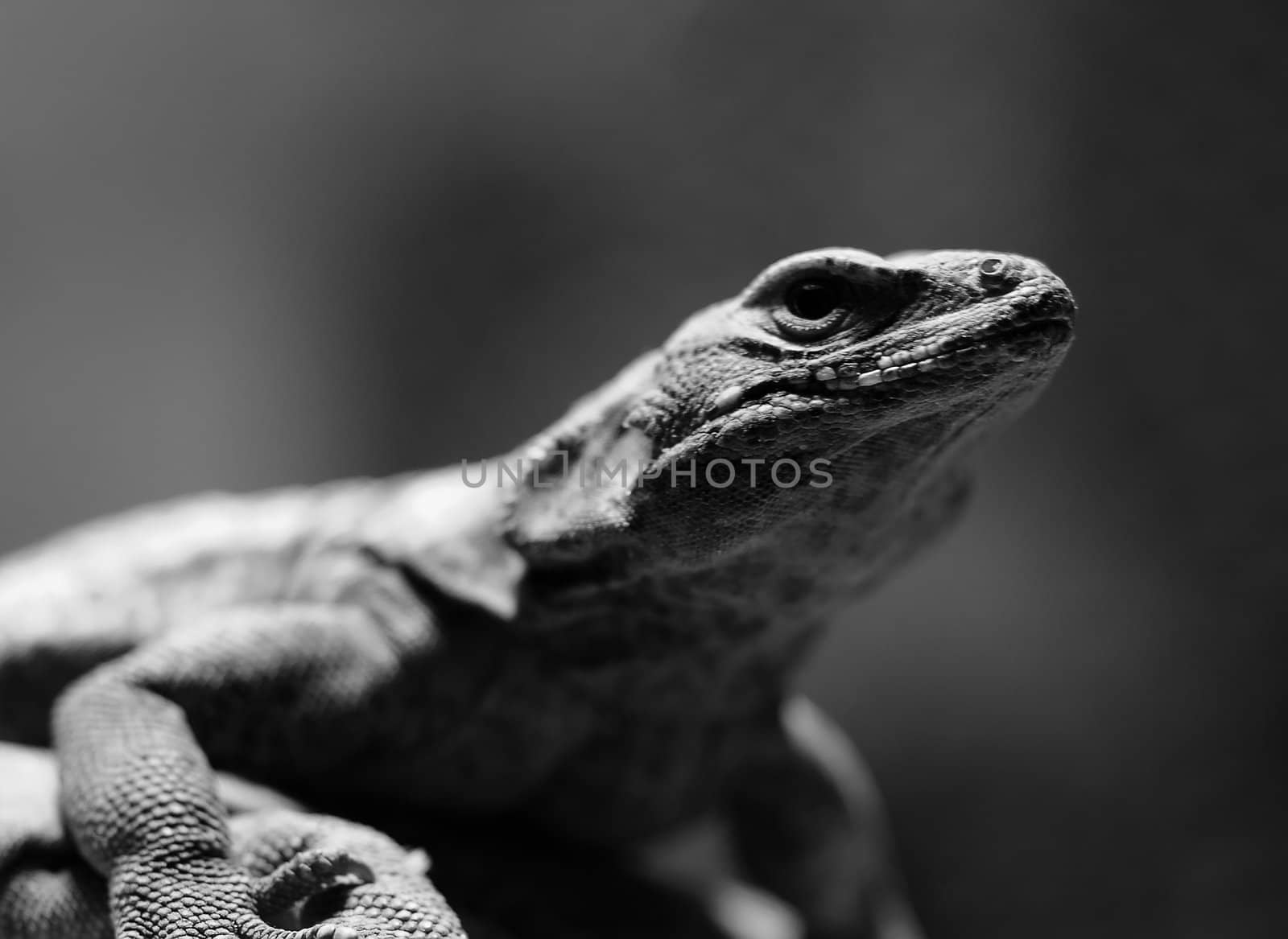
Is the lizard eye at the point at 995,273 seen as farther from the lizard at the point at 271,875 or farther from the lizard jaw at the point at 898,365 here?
the lizard at the point at 271,875

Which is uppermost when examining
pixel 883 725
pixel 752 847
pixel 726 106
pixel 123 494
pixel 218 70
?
pixel 218 70

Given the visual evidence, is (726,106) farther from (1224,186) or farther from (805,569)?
(805,569)

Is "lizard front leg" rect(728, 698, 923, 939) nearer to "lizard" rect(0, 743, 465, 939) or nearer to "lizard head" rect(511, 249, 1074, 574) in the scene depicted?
"lizard head" rect(511, 249, 1074, 574)

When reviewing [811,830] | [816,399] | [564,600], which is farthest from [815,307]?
[811,830]

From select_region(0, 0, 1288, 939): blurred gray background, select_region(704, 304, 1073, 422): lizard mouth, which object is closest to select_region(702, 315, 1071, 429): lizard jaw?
select_region(704, 304, 1073, 422): lizard mouth

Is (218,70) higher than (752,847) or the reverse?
higher

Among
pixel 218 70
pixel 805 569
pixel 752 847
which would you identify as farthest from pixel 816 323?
pixel 218 70

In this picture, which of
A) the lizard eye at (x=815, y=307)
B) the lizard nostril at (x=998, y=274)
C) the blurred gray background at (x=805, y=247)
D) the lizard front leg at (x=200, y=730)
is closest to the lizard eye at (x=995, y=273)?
the lizard nostril at (x=998, y=274)
